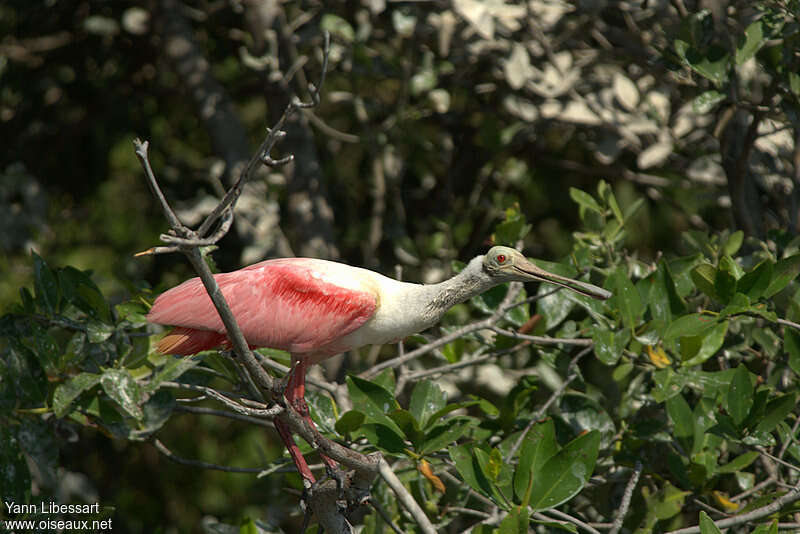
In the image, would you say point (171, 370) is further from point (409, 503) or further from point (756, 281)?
point (756, 281)

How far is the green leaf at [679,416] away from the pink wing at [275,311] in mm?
1128

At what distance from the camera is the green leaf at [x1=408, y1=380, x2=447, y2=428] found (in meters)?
3.33

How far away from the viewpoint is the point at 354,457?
312 cm

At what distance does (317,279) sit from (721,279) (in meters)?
1.45

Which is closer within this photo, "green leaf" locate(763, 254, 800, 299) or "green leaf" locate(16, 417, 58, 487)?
"green leaf" locate(763, 254, 800, 299)

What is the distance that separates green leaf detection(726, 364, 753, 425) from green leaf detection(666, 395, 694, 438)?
198 millimetres

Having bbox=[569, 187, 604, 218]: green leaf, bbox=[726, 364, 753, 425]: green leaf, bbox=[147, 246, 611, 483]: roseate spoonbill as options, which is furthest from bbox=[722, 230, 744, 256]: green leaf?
bbox=[147, 246, 611, 483]: roseate spoonbill

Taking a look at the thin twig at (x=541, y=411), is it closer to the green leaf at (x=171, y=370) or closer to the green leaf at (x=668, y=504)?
the green leaf at (x=668, y=504)

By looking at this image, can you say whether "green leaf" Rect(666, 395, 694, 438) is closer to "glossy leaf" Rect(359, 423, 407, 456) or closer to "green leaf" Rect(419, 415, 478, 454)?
"green leaf" Rect(419, 415, 478, 454)

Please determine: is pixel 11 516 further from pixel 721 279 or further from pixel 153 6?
pixel 153 6

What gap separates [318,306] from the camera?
3303 mm

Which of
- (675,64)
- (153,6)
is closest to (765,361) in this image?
(675,64)

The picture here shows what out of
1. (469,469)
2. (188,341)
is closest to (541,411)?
(469,469)

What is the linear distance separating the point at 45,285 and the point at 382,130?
7.20 feet
